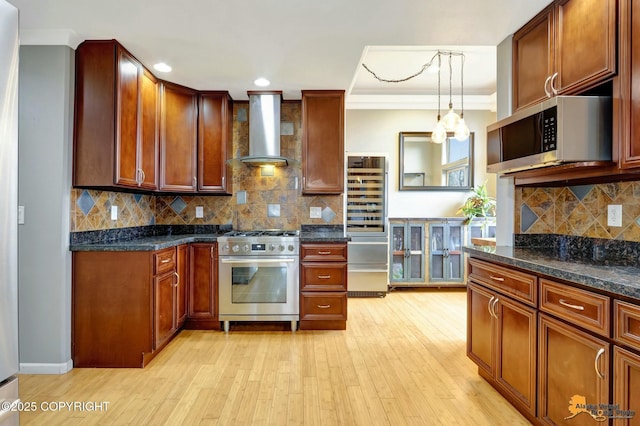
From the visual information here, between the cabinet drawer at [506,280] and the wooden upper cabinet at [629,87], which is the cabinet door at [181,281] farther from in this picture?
the wooden upper cabinet at [629,87]

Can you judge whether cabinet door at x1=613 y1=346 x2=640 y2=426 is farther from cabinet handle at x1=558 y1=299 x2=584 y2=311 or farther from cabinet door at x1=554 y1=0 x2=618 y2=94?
cabinet door at x1=554 y1=0 x2=618 y2=94

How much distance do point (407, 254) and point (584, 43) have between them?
3317mm

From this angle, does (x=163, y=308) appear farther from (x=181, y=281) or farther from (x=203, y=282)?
(x=203, y=282)

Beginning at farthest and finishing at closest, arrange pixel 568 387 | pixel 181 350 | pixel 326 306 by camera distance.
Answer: pixel 326 306
pixel 181 350
pixel 568 387

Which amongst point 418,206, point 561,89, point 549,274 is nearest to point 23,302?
point 549,274

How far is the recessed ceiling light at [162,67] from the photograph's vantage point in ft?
9.30

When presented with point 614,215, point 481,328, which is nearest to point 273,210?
point 481,328

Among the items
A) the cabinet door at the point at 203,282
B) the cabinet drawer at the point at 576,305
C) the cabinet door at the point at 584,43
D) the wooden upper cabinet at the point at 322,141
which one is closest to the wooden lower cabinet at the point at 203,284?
the cabinet door at the point at 203,282

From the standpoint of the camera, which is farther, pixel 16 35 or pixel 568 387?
pixel 568 387

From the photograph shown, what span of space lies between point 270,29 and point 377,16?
72 cm

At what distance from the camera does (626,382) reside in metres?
1.24

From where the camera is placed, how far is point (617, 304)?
1.27 meters

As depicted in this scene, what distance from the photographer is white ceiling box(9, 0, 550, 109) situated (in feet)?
6.68

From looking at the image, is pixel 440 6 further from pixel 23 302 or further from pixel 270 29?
pixel 23 302
